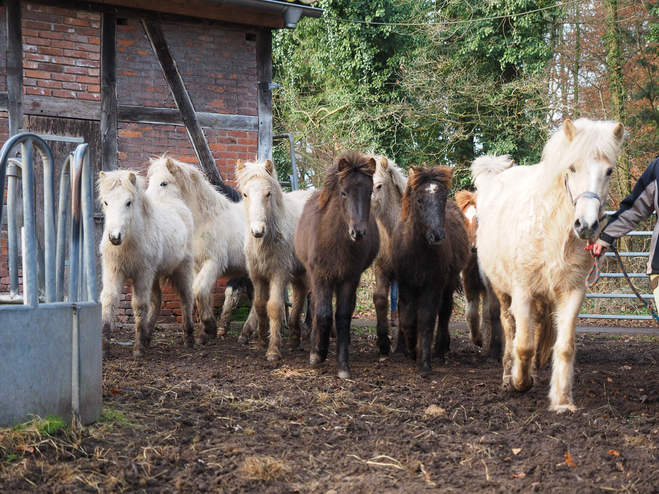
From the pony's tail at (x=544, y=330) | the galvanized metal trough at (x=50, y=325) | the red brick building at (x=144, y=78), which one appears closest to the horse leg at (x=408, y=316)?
the pony's tail at (x=544, y=330)

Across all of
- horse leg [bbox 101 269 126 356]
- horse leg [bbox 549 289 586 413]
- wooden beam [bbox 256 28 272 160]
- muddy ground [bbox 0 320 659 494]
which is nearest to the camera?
muddy ground [bbox 0 320 659 494]

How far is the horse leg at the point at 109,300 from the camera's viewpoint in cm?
669

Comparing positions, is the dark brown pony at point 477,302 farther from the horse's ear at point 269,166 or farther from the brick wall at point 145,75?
the brick wall at point 145,75

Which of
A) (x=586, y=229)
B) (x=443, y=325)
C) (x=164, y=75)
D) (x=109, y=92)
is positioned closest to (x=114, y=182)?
(x=109, y=92)

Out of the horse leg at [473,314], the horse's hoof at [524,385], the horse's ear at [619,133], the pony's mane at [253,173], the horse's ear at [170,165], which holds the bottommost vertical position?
the horse's hoof at [524,385]

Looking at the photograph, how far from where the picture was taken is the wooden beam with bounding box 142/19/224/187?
960 centimetres

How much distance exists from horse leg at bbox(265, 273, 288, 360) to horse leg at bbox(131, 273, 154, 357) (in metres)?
1.32

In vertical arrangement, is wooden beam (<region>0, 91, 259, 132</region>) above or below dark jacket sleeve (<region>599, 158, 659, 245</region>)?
above

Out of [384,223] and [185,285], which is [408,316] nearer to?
[384,223]

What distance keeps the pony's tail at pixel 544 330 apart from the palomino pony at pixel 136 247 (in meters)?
3.96

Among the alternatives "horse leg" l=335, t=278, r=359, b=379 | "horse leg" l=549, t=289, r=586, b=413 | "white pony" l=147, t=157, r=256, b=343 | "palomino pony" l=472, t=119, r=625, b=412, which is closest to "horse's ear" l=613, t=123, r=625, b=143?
"palomino pony" l=472, t=119, r=625, b=412

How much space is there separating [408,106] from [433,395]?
1321 centimetres

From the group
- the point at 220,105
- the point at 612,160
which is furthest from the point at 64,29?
the point at 612,160

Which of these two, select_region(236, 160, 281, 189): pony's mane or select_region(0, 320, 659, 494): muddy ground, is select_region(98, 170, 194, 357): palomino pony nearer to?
select_region(0, 320, 659, 494): muddy ground
